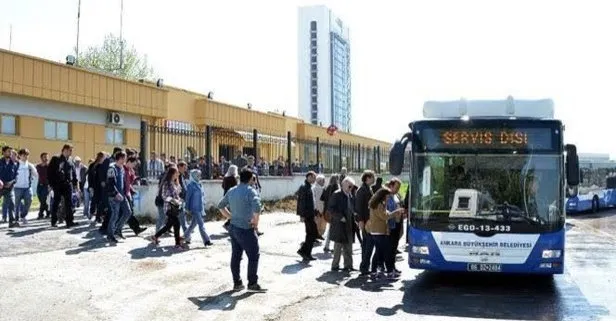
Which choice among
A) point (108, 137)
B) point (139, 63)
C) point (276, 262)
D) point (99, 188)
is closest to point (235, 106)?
point (108, 137)

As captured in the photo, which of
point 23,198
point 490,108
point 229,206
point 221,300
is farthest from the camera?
point 23,198

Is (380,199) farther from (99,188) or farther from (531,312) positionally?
(99,188)

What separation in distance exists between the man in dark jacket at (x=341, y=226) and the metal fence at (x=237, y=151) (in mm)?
7454

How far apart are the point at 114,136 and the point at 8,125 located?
22.0ft

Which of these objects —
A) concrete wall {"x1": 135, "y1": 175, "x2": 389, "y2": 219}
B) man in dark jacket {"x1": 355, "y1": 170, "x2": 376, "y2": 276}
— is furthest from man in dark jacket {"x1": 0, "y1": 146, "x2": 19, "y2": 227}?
man in dark jacket {"x1": 355, "y1": 170, "x2": 376, "y2": 276}

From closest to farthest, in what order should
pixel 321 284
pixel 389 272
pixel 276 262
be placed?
pixel 321 284 < pixel 389 272 < pixel 276 262

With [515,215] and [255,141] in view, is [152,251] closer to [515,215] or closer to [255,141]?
[515,215]

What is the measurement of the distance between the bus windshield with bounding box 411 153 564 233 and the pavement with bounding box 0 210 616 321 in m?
1.13

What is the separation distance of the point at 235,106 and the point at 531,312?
3336 cm

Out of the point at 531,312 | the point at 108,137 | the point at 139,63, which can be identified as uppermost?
the point at 139,63

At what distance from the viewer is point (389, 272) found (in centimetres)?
1259

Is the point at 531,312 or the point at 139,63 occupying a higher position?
the point at 139,63

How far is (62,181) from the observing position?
1540cm

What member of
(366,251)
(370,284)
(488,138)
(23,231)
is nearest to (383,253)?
(366,251)
